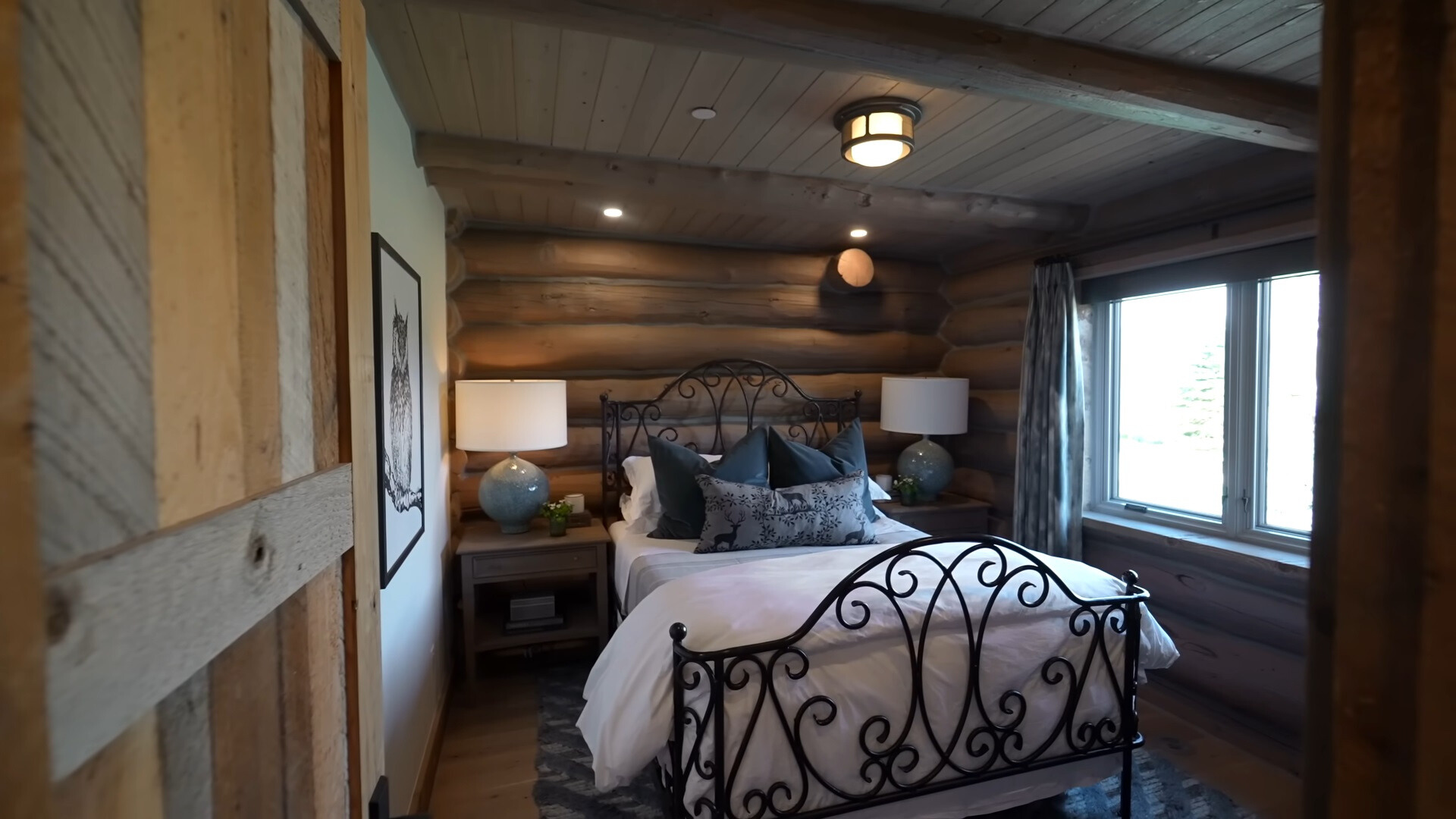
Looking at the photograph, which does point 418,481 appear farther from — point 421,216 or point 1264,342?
point 1264,342

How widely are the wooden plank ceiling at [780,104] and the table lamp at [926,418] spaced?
1.07 meters

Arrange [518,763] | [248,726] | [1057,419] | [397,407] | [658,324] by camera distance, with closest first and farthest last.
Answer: [248,726], [397,407], [518,763], [1057,419], [658,324]

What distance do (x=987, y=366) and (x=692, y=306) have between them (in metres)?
1.83

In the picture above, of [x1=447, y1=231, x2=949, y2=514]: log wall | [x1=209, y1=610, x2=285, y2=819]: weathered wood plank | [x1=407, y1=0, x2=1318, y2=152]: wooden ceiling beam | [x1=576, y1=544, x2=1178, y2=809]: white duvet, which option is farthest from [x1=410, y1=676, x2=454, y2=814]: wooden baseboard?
[x1=407, y1=0, x2=1318, y2=152]: wooden ceiling beam

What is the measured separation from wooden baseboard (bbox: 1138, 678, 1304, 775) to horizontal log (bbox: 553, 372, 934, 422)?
206cm

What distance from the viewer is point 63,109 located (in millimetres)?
366

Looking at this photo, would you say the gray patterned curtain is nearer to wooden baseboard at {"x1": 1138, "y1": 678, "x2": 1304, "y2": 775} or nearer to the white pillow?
wooden baseboard at {"x1": 1138, "y1": 678, "x2": 1304, "y2": 775}

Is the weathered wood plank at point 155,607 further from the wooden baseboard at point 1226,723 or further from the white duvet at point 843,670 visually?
the wooden baseboard at point 1226,723

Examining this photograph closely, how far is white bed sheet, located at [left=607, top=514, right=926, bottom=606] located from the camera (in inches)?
111

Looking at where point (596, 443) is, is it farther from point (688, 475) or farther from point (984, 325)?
point (984, 325)

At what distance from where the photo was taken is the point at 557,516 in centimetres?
316

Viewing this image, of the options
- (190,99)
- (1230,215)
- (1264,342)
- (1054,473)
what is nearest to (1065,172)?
(1230,215)

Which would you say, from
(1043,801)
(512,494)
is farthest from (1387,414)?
(512,494)

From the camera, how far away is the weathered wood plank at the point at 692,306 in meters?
3.51
